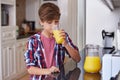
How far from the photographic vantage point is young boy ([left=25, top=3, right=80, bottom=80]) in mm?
1564

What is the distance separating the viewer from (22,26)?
19.3ft

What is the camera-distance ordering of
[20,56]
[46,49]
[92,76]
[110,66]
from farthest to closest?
[20,56], [46,49], [92,76], [110,66]

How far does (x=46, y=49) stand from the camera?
5.49ft

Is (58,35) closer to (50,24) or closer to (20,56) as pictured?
(50,24)

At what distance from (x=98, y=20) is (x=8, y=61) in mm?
2220

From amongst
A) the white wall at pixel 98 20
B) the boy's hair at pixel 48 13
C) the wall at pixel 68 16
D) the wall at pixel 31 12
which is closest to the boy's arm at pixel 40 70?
the boy's hair at pixel 48 13

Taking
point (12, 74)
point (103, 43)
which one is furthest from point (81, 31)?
point (12, 74)

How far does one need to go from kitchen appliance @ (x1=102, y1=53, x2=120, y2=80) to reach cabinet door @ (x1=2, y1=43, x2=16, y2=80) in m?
3.12

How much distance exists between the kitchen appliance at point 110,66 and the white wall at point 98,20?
1.42 m

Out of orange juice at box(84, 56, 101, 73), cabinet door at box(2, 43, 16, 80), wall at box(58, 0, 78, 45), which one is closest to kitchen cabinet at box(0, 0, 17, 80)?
cabinet door at box(2, 43, 16, 80)

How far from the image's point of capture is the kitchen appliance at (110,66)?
3.97 feet

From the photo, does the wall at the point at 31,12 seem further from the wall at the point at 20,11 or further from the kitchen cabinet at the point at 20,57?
the kitchen cabinet at the point at 20,57

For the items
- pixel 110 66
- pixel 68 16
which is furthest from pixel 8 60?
pixel 68 16

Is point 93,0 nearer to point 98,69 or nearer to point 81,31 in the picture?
point 81,31
